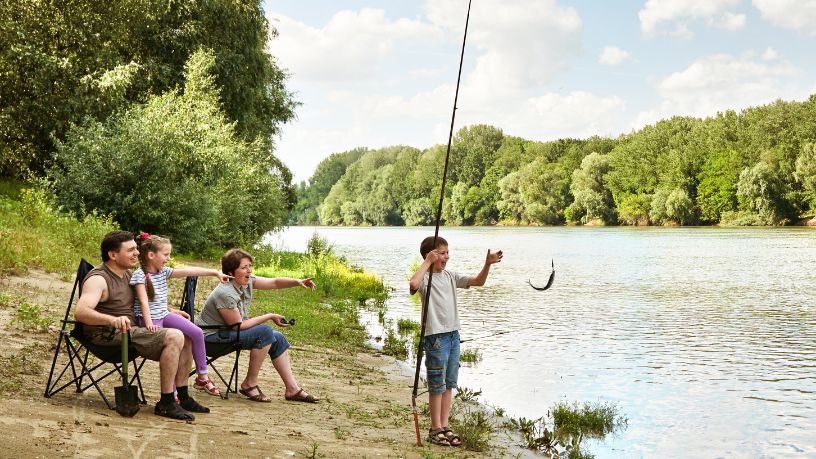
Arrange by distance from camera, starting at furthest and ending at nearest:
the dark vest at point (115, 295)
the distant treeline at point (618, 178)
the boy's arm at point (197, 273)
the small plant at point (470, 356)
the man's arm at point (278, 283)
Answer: the distant treeline at point (618, 178)
the small plant at point (470, 356)
the man's arm at point (278, 283)
the boy's arm at point (197, 273)
the dark vest at point (115, 295)

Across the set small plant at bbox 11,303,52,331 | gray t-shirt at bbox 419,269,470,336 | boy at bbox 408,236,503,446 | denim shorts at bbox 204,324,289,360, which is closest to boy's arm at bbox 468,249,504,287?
boy at bbox 408,236,503,446

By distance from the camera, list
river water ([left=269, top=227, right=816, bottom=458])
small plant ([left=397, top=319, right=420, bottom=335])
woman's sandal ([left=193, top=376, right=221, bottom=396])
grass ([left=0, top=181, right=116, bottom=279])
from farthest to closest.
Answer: small plant ([left=397, top=319, right=420, bottom=335]), grass ([left=0, top=181, right=116, bottom=279]), river water ([left=269, top=227, right=816, bottom=458]), woman's sandal ([left=193, top=376, right=221, bottom=396])

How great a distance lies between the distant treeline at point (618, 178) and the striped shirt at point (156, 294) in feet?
215

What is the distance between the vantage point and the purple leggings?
705 centimetres

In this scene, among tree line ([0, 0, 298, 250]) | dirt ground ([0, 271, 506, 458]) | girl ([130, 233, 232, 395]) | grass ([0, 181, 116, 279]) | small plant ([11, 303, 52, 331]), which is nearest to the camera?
dirt ground ([0, 271, 506, 458])

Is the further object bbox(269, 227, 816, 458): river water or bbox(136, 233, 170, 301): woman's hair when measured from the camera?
bbox(269, 227, 816, 458): river water

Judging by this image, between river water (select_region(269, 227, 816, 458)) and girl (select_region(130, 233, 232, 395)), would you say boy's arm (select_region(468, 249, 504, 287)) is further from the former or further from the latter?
river water (select_region(269, 227, 816, 458))

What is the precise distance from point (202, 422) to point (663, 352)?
37.5 ft

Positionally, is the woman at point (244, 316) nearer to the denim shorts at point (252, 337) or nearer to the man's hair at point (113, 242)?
the denim shorts at point (252, 337)

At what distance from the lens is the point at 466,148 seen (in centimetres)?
13962

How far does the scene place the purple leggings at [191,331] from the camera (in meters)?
7.05

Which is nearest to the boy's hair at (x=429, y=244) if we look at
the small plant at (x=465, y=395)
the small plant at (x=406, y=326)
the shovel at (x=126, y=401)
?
the shovel at (x=126, y=401)

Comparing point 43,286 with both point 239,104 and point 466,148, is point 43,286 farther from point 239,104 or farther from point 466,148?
point 466,148

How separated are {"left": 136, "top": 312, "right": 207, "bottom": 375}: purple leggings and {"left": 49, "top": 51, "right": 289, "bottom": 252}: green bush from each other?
16.8 m
